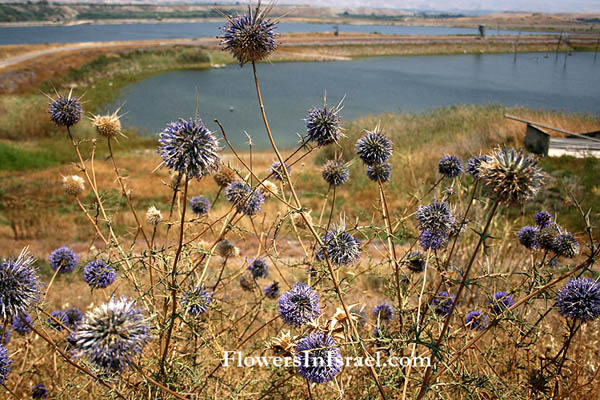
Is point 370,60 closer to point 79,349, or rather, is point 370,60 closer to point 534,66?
point 534,66

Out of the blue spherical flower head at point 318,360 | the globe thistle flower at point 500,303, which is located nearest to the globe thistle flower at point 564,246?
the globe thistle flower at point 500,303

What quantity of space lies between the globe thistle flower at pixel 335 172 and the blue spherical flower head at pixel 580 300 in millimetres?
1504

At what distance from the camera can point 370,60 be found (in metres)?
66.2

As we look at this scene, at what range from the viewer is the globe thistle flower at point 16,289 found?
1.62 meters

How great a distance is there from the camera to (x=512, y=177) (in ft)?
4.63

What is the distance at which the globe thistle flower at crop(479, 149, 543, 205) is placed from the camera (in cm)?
140

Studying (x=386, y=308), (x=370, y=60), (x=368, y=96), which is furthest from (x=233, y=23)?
(x=370, y=60)

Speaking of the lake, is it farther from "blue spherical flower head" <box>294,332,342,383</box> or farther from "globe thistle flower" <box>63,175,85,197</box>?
"blue spherical flower head" <box>294,332,342,383</box>

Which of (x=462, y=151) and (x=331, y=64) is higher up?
(x=331, y=64)

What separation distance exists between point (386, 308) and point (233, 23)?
2530 millimetres

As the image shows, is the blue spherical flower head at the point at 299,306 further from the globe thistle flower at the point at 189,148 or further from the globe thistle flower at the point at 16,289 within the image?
the globe thistle flower at the point at 16,289

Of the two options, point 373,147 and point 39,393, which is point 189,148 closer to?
point 373,147

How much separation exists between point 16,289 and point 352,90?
129 feet

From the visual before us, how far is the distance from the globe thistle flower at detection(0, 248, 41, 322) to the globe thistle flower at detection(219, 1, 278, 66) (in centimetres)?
136
